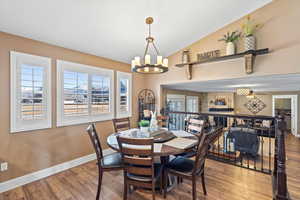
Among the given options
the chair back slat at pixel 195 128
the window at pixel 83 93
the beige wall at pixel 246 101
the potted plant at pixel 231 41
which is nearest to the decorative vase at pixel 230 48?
the potted plant at pixel 231 41

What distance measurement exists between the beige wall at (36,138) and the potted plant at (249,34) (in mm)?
3187

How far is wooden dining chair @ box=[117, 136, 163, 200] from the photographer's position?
5.24ft

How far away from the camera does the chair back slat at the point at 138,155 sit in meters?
1.58

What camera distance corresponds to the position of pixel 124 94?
4133 mm

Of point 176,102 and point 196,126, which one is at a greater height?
point 176,102

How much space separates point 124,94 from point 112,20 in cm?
202

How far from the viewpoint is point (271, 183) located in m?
2.38

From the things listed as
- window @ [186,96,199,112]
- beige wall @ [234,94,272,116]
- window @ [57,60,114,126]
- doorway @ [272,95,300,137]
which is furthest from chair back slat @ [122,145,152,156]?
beige wall @ [234,94,272,116]

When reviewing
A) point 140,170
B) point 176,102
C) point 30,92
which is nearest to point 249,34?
point 140,170

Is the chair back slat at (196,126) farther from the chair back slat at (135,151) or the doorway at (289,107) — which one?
the doorway at (289,107)

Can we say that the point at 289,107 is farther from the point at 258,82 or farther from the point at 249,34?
the point at 249,34

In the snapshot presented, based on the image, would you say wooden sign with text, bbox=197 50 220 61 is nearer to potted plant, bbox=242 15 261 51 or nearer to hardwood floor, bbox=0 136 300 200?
potted plant, bbox=242 15 261 51

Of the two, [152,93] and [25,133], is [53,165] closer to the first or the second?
[25,133]

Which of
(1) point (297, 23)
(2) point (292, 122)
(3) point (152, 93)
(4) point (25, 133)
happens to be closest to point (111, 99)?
(3) point (152, 93)
